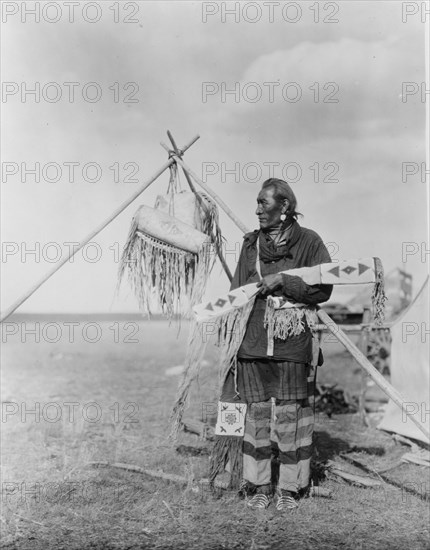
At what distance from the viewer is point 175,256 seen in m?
4.60

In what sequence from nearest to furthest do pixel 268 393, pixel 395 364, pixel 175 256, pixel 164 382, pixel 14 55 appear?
pixel 268 393 < pixel 175 256 < pixel 14 55 < pixel 395 364 < pixel 164 382

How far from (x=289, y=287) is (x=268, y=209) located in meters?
0.57

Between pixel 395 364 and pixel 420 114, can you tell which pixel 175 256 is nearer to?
pixel 420 114

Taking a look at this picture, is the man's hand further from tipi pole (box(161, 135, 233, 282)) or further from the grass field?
the grass field

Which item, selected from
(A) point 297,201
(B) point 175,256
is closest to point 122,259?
(B) point 175,256

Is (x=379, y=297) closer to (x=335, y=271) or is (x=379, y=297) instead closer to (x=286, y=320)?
(x=335, y=271)

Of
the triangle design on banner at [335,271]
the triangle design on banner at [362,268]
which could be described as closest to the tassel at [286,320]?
the triangle design on banner at [335,271]

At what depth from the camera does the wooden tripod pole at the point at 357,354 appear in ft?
12.7

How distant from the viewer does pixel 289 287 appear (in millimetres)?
4035

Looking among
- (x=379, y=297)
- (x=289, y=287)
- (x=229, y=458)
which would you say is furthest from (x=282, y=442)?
(x=379, y=297)

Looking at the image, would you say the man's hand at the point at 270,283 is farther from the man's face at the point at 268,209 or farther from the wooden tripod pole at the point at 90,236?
the wooden tripod pole at the point at 90,236

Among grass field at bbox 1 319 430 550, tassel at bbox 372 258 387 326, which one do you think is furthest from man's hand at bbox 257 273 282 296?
grass field at bbox 1 319 430 550

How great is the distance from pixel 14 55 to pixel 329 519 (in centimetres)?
459

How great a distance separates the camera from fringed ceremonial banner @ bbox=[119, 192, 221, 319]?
14.9ft
